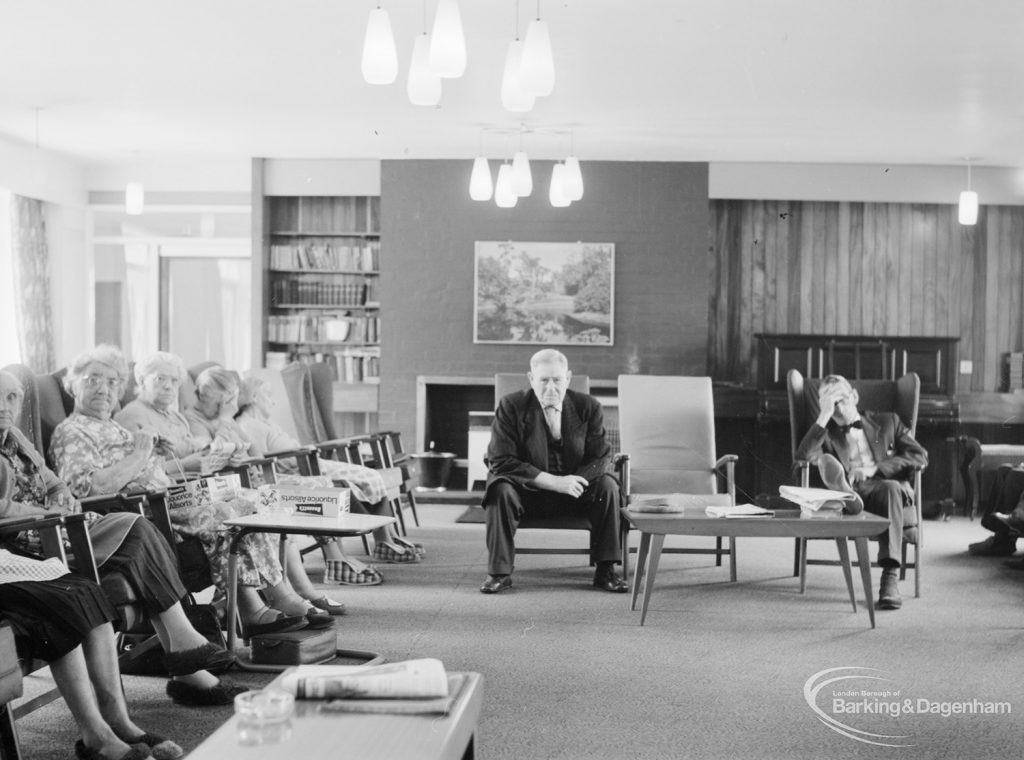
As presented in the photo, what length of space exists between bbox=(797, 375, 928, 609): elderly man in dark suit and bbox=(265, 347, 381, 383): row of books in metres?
4.64

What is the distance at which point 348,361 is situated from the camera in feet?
30.9

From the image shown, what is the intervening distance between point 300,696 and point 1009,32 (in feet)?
16.5

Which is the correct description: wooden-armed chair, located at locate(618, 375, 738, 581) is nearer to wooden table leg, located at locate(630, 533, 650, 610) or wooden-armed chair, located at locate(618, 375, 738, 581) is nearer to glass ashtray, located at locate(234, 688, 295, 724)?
wooden table leg, located at locate(630, 533, 650, 610)

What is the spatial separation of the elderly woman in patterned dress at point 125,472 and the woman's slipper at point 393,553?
6.14 feet

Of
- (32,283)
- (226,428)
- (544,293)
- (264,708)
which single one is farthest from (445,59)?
(32,283)

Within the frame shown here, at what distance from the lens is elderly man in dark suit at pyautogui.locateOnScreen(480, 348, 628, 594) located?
502 cm

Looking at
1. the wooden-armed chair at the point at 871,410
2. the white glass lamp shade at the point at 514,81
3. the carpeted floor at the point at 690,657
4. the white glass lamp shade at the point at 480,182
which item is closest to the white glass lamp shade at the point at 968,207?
the wooden-armed chair at the point at 871,410

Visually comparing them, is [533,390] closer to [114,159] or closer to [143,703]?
[143,703]

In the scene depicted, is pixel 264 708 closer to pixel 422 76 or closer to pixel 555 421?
pixel 422 76

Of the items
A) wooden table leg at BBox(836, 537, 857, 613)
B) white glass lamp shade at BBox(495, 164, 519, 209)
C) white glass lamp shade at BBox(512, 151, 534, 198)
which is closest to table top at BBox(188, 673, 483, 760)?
wooden table leg at BBox(836, 537, 857, 613)

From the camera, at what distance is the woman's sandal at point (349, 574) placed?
5074 millimetres

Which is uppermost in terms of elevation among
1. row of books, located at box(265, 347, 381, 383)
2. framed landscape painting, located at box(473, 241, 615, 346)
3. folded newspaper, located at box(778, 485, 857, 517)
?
framed landscape painting, located at box(473, 241, 615, 346)

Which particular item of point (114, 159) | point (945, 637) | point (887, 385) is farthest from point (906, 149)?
point (114, 159)

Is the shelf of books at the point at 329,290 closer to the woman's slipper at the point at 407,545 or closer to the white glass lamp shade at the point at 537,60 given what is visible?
the woman's slipper at the point at 407,545
